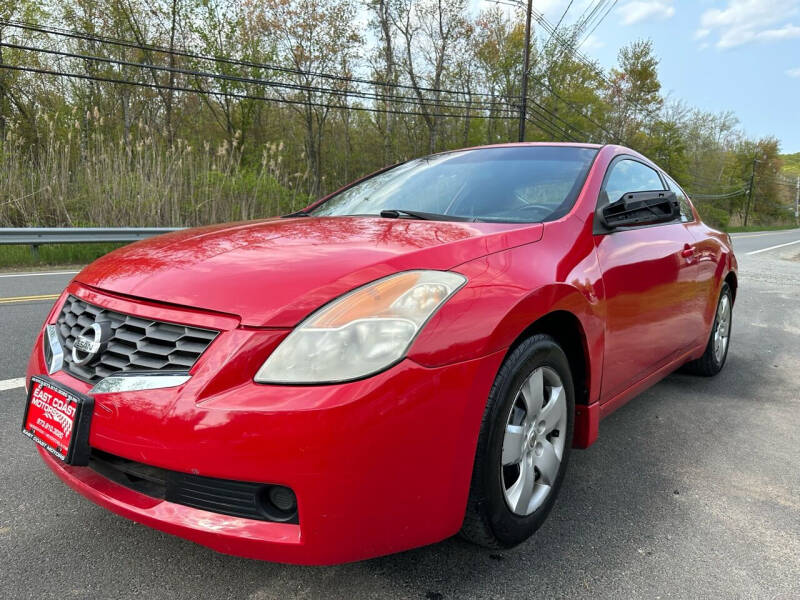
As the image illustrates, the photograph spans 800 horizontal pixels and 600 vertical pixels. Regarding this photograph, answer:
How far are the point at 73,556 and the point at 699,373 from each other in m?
3.88

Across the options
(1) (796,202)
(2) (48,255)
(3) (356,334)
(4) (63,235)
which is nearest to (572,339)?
(3) (356,334)

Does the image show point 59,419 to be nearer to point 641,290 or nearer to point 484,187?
point 484,187

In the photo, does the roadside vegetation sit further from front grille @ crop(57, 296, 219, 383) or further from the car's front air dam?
the car's front air dam

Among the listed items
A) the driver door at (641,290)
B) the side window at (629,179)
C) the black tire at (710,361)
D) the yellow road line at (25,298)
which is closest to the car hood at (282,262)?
the driver door at (641,290)

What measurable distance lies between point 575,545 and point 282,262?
4.47 feet

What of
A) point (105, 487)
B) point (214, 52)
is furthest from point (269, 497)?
point (214, 52)

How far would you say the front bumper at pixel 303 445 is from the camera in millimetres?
1309

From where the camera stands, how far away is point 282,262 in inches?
65.3

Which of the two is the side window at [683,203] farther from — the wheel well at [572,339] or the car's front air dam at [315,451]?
the car's front air dam at [315,451]

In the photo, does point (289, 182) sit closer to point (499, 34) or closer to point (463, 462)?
point (463, 462)

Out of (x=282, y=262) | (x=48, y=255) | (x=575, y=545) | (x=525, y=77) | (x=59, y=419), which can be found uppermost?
(x=525, y=77)

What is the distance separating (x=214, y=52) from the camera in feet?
76.2

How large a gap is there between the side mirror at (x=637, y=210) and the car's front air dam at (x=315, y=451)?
1248 mm

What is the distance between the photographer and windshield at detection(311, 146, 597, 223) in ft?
7.81
